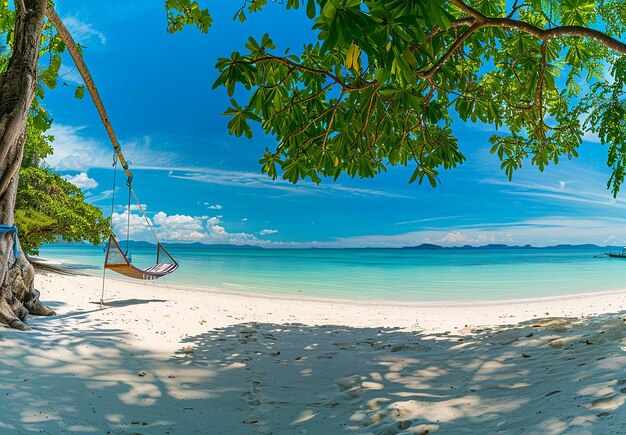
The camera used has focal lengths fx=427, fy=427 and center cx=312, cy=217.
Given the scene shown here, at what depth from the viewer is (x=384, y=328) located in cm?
558

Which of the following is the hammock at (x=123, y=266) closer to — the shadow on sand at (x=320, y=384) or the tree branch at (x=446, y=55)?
the shadow on sand at (x=320, y=384)

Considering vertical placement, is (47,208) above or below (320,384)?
above

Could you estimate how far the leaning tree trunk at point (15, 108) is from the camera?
374 cm

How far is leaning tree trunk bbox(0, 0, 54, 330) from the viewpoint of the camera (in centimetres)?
374

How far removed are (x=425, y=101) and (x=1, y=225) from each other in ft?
12.7

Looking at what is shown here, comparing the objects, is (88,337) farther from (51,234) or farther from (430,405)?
(51,234)

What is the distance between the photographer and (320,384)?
3.14 m

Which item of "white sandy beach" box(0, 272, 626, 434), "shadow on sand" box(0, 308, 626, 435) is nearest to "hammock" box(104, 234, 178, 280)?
"white sandy beach" box(0, 272, 626, 434)

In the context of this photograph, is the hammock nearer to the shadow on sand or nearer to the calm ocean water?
the shadow on sand

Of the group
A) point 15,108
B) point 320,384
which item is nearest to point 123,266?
point 15,108

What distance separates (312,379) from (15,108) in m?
3.45

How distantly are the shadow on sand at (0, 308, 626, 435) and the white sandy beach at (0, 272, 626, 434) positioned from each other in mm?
10

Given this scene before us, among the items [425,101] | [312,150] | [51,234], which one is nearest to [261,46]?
[312,150]

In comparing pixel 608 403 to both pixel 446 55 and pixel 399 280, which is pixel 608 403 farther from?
pixel 399 280
